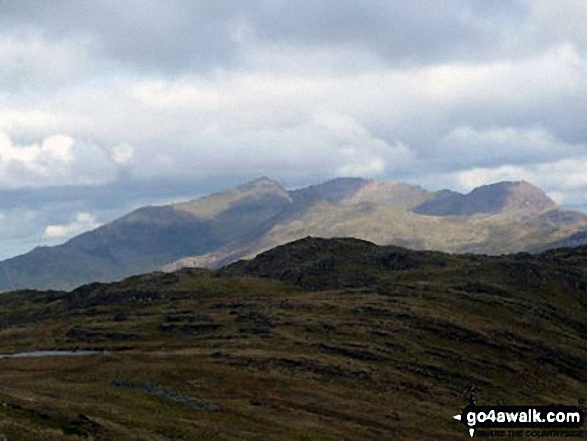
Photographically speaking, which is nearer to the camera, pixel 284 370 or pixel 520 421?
pixel 520 421

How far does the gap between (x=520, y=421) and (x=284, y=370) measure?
112ft

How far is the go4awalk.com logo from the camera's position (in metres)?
93.9

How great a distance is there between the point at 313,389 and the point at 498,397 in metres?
46.5

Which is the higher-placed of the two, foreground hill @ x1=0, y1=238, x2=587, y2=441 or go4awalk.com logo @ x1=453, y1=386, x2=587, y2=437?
foreground hill @ x1=0, y1=238, x2=587, y2=441

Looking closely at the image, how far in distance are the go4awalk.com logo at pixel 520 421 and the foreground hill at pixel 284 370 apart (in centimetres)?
432

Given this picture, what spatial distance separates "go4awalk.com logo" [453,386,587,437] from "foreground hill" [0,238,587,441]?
4.32 meters

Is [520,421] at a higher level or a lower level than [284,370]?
lower

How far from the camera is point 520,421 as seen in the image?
326 feet

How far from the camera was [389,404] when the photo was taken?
102188mm

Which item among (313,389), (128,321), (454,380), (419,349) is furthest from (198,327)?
(313,389)

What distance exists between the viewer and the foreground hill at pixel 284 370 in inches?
2790

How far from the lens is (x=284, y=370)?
113562 millimetres

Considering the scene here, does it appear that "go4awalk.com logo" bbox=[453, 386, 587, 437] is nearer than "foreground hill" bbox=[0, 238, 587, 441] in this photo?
No

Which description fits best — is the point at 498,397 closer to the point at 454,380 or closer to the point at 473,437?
the point at 454,380
